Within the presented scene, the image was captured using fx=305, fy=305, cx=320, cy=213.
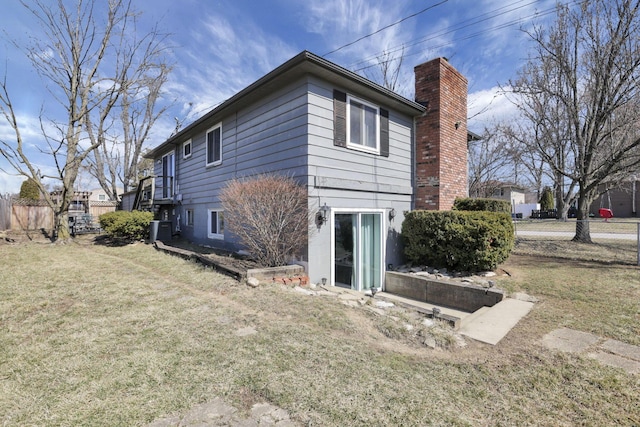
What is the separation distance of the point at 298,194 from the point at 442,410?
463 cm

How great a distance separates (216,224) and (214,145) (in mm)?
2669

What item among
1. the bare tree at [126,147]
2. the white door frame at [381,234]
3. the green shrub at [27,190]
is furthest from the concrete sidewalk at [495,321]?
the green shrub at [27,190]

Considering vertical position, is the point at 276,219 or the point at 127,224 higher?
the point at 276,219

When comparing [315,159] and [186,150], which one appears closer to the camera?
[315,159]

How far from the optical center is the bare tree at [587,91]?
30.2 ft

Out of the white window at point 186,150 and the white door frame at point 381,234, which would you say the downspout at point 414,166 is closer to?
the white door frame at point 381,234

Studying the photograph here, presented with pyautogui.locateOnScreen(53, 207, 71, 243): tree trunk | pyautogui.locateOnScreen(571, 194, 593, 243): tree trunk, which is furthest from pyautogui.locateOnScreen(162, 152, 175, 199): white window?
pyautogui.locateOnScreen(571, 194, 593, 243): tree trunk

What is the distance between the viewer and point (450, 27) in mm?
10125

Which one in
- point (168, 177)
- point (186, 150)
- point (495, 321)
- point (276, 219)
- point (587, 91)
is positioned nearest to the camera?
point (495, 321)

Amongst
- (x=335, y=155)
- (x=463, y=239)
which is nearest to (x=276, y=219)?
(x=335, y=155)

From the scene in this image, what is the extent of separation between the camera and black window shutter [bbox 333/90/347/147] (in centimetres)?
679

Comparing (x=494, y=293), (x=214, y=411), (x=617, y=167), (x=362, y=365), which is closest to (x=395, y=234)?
(x=494, y=293)

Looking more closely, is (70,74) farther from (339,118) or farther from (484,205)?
(484,205)

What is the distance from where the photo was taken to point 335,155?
679 centimetres
